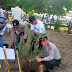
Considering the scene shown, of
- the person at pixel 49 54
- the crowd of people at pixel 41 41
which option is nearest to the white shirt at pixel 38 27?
the crowd of people at pixel 41 41

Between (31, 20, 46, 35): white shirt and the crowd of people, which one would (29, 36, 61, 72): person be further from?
(31, 20, 46, 35): white shirt

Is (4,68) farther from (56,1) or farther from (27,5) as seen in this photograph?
(27,5)

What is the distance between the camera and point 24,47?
8.78ft

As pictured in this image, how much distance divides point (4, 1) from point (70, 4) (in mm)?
14824

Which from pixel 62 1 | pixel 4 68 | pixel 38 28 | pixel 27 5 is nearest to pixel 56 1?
pixel 62 1

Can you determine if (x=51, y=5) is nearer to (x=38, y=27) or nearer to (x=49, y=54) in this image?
(x=38, y=27)

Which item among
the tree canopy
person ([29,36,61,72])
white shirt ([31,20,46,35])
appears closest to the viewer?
person ([29,36,61,72])

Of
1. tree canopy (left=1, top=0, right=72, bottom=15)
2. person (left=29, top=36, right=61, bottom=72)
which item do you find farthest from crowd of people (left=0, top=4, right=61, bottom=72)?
tree canopy (left=1, top=0, right=72, bottom=15)

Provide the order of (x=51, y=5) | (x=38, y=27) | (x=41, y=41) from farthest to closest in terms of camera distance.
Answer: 1. (x=51, y=5)
2. (x=38, y=27)
3. (x=41, y=41)

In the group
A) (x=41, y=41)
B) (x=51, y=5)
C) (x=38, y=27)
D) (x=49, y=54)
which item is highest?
(x=51, y=5)

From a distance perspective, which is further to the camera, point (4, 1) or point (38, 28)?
point (4, 1)

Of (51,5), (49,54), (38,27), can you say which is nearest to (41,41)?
(49,54)

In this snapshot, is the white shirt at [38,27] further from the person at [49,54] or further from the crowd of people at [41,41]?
the person at [49,54]

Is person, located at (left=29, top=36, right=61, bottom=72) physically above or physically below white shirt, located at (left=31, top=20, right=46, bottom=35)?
below
